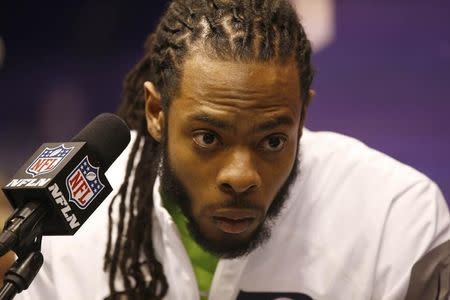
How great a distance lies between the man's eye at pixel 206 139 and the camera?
1.33 m

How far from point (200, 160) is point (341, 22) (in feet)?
3.33

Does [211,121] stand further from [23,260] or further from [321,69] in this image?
[321,69]

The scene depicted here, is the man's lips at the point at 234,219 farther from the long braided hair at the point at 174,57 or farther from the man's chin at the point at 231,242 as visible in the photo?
the long braided hair at the point at 174,57

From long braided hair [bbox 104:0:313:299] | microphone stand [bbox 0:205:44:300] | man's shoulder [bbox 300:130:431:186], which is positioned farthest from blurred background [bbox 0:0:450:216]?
microphone stand [bbox 0:205:44:300]

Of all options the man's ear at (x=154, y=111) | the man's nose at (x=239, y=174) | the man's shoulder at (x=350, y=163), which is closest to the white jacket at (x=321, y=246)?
the man's shoulder at (x=350, y=163)

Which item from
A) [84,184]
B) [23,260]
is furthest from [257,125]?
[23,260]

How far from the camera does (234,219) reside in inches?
53.1

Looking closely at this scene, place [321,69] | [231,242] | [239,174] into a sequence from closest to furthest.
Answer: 1. [239,174]
2. [231,242]
3. [321,69]

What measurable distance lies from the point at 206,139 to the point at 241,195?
0.36 ft

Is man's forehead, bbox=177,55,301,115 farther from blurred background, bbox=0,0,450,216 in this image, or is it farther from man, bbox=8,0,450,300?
blurred background, bbox=0,0,450,216

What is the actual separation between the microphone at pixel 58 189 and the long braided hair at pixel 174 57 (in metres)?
0.37

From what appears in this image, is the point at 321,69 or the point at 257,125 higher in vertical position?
the point at 257,125

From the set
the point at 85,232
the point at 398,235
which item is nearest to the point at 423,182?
the point at 398,235

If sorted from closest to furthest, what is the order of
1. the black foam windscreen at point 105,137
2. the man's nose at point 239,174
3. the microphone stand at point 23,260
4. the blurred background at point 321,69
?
the microphone stand at point 23,260 → the black foam windscreen at point 105,137 → the man's nose at point 239,174 → the blurred background at point 321,69
